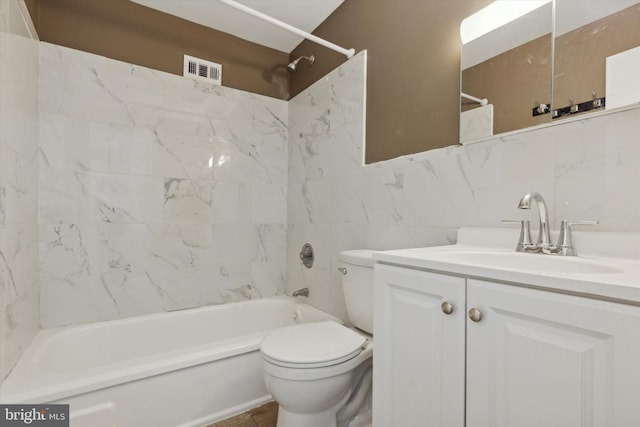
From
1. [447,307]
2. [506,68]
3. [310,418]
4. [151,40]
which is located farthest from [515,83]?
[151,40]

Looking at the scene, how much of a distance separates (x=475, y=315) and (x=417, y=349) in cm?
21

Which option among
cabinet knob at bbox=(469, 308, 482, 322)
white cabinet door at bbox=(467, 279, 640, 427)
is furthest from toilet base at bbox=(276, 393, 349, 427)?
cabinet knob at bbox=(469, 308, 482, 322)

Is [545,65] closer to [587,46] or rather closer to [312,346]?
[587,46]

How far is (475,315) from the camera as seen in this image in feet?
2.35

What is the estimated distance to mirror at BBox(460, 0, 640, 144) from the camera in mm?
922

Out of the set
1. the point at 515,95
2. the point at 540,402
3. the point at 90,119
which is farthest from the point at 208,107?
the point at 540,402

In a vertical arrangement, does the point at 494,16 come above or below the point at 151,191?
above

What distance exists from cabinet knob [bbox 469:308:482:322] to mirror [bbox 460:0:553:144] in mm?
761

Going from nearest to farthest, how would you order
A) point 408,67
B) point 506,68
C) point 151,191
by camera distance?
point 506,68, point 408,67, point 151,191

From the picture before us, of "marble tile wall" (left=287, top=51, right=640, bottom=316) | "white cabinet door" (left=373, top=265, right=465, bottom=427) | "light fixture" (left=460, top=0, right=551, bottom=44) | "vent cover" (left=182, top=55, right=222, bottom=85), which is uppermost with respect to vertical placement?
"vent cover" (left=182, top=55, right=222, bottom=85)

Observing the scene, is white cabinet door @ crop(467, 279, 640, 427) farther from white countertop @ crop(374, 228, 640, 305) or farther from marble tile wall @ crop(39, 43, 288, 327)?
marble tile wall @ crop(39, 43, 288, 327)

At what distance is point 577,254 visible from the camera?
93 centimetres

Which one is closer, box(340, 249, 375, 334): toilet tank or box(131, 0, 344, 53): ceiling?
box(340, 249, 375, 334): toilet tank

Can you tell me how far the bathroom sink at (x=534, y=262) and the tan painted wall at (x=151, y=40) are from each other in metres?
2.06
